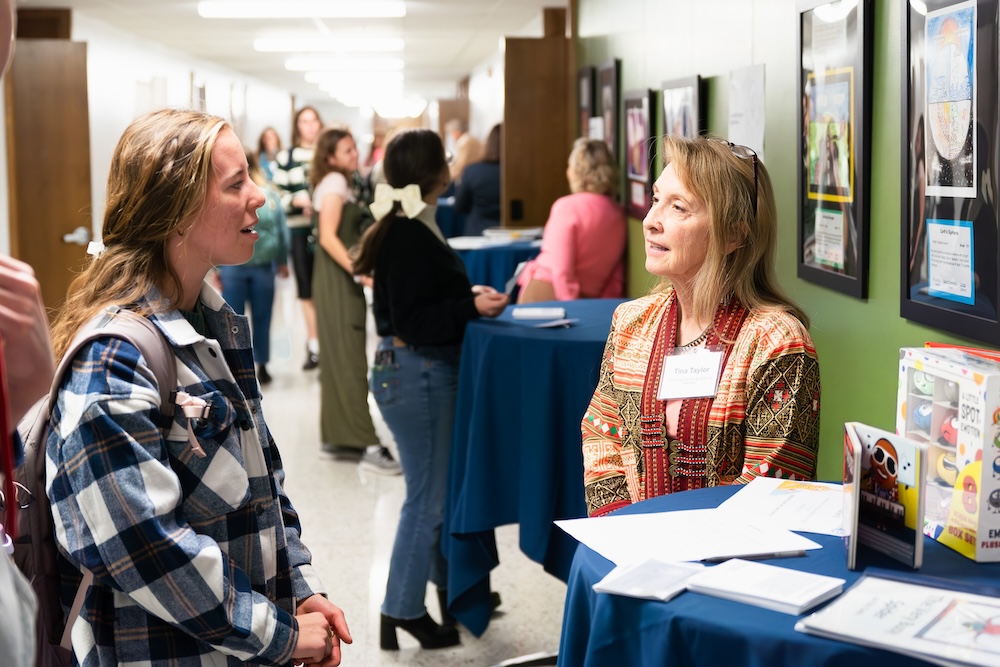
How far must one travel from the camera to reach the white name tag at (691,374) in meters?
1.99

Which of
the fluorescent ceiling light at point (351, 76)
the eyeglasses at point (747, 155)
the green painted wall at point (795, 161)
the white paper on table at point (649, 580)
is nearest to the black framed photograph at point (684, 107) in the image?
the green painted wall at point (795, 161)

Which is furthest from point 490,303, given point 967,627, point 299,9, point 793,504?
point 299,9

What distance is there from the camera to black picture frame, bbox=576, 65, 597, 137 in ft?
22.0

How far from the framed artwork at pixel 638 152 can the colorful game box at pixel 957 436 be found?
3.24 meters

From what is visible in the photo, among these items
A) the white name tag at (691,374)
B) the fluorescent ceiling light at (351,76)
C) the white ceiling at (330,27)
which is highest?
the fluorescent ceiling light at (351,76)

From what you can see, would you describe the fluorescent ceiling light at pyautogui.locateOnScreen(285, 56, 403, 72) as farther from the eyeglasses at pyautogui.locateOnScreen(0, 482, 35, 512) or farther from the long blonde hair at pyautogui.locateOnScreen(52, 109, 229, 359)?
the eyeglasses at pyautogui.locateOnScreen(0, 482, 35, 512)

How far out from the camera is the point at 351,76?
15.9 meters

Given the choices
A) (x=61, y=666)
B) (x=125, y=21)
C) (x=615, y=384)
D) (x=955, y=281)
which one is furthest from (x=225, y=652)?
(x=125, y=21)

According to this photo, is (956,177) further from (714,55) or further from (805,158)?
(714,55)

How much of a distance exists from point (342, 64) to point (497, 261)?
8.26 metres

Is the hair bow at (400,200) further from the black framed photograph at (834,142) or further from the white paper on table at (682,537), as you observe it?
the white paper on table at (682,537)

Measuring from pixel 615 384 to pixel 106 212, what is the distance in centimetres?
105

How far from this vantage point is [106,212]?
62.4 inches

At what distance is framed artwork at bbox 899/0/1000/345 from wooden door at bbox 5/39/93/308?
5967mm
